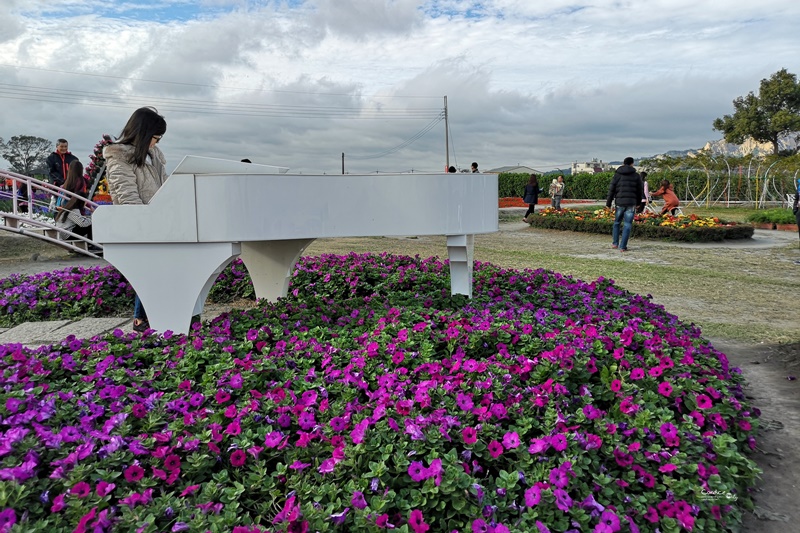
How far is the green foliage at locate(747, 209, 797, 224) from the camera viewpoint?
1814 centimetres

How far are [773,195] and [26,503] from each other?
3318cm

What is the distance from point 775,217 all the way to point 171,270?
19.5 m

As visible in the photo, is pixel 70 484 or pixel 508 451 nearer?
pixel 70 484

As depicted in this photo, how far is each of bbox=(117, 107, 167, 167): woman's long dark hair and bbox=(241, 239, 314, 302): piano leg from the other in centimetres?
118

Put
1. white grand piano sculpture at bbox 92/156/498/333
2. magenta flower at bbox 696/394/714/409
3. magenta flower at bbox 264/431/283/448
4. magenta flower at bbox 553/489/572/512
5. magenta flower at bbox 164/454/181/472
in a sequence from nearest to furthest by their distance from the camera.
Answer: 1. magenta flower at bbox 553/489/572/512
2. magenta flower at bbox 164/454/181/472
3. magenta flower at bbox 264/431/283/448
4. magenta flower at bbox 696/394/714/409
5. white grand piano sculpture at bbox 92/156/498/333

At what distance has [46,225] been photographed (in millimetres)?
8906

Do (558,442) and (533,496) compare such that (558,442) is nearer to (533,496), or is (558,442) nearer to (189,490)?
(533,496)

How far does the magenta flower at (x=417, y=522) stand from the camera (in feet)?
5.91

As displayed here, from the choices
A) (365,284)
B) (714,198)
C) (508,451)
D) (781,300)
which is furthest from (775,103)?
(508,451)

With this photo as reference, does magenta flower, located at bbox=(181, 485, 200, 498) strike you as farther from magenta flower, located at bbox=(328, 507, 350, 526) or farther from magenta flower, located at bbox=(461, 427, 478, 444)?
magenta flower, located at bbox=(461, 427, 478, 444)

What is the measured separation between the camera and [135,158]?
4.21m

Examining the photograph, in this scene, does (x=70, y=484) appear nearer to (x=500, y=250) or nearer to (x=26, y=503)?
(x=26, y=503)

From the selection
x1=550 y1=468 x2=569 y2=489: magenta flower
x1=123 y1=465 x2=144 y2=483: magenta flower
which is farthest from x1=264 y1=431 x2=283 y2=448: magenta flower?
x1=550 y1=468 x2=569 y2=489: magenta flower

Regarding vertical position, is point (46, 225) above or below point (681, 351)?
above
